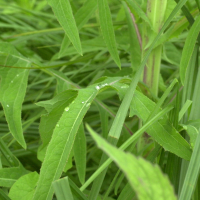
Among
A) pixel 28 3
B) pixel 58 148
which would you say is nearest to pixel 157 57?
pixel 58 148

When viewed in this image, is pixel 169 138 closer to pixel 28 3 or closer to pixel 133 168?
pixel 133 168

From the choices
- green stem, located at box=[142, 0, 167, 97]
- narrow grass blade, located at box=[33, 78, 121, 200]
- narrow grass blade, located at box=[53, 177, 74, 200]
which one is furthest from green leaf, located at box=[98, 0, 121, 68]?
narrow grass blade, located at box=[53, 177, 74, 200]

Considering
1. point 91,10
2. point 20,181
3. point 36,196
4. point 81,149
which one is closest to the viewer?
point 36,196

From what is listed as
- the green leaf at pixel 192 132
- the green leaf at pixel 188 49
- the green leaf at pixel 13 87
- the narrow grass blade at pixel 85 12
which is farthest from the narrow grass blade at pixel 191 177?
the narrow grass blade at pixel 85 12

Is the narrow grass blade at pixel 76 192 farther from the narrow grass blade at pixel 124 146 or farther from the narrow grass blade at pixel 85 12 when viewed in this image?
the narrow grass blade at pixel 85 12

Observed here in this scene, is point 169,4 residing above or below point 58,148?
above

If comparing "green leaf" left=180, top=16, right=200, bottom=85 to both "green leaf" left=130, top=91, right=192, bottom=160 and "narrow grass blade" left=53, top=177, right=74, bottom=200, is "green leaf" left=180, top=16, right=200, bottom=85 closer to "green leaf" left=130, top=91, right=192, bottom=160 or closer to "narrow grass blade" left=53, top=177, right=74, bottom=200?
"green leaf" left=130, top=91, right=192, bottom=160
